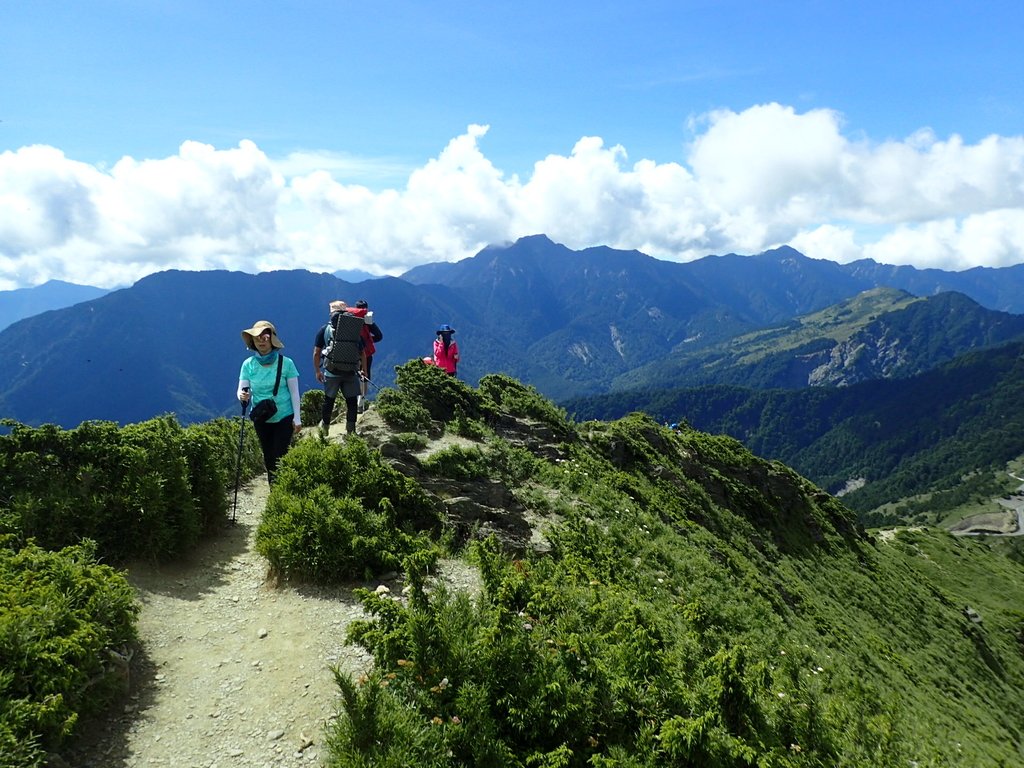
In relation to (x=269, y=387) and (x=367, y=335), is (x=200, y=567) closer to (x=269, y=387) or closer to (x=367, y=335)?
(x=269, y=387)

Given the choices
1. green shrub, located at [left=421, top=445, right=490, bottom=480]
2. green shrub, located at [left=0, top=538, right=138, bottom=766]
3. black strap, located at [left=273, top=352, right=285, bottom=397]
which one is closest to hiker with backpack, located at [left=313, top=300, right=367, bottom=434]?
black strap, located at [left=273, top=352, right=285, bottom=397]

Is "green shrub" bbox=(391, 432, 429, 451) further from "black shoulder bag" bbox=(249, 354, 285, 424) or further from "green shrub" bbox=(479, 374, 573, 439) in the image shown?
"green shrub" bbox=(479, 374, 573, 439)

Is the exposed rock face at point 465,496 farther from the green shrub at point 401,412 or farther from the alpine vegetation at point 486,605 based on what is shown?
the green shrub at point 401,412

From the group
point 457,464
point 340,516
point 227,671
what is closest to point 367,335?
point 457,464

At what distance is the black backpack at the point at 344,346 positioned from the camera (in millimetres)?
15234

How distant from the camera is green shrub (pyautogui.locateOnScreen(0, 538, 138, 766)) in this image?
5.69m

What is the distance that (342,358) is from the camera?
15.2m

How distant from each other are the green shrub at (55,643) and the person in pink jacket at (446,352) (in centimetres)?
1534

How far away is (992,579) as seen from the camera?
74500 millimetres

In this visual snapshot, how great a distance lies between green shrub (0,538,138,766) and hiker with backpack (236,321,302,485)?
4.96 m

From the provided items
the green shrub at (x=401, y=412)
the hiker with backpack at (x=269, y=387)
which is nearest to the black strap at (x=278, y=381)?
the hiker with backpack at (x=269, y=387)

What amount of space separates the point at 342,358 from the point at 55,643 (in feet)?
31.5

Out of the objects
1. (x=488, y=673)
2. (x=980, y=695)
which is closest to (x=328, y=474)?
(x=488, y=673)

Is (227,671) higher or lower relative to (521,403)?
lower
